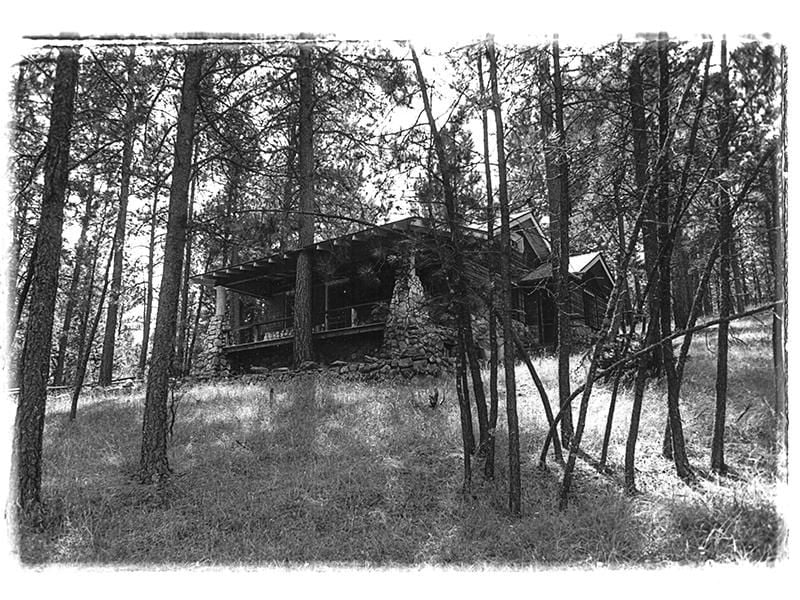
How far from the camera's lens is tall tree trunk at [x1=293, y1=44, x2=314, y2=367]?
4295 millimetres

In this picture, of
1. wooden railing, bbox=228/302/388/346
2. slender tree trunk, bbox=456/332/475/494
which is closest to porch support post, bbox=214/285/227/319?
wooden railing, bbox=228/302/388/346

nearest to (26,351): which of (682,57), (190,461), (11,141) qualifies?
(11,141)

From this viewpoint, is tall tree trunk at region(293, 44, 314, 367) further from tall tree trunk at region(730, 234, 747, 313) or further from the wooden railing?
tall tree trunk at region(730, 234, 747, 313)

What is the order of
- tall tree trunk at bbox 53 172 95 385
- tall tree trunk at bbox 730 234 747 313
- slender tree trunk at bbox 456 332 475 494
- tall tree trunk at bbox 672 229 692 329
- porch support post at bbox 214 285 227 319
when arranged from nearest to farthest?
tall tree trunk at bbox 730 234 747 313, tall tree trunk at bbox 672 229 692 329, slender tree trunk at bbox 456 332 475 494, tall tree trunk at bbox 53 172 95 385, porch support post at bbox 214 285 227 319

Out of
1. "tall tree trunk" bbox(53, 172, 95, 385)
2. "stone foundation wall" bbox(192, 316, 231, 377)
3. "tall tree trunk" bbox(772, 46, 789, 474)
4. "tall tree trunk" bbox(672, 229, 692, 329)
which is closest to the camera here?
"tall tree trunk" bbox(772, 46, 789, 474)

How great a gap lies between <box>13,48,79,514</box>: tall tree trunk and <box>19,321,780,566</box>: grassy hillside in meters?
0.41

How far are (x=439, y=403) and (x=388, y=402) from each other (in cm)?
76

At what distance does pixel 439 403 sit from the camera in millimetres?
7098

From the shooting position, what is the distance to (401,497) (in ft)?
13.6

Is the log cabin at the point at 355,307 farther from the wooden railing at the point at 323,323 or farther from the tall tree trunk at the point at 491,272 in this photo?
the tall tree trunk at the point at 491,272

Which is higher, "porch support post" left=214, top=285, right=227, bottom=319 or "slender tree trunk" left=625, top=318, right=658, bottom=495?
"porch support post" left=214, top=285, right=227, bottom=319

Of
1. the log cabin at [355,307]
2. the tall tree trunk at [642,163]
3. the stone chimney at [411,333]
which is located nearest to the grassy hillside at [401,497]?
the tall tree trunk at [642,163]

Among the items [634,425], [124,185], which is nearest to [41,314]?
[124,185]

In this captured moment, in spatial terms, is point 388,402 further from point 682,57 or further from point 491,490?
point 682,57
